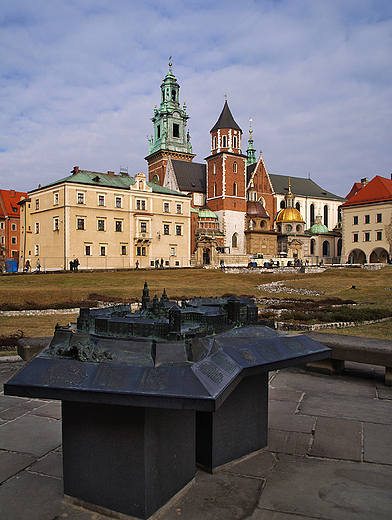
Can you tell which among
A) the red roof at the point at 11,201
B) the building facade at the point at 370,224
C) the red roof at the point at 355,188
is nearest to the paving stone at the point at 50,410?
the building facade at the point at 370,224

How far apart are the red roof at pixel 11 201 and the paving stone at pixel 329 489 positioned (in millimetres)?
70415

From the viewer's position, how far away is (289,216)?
6775cm

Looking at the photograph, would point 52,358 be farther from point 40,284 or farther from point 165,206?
point 165,206

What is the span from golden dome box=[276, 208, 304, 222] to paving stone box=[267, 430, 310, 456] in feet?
212

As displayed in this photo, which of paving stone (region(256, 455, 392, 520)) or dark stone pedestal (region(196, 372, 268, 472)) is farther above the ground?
dark stone pedestal (region(196, 372, 268, 472))

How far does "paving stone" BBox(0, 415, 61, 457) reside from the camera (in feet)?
14.8

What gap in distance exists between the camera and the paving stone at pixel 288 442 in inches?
174

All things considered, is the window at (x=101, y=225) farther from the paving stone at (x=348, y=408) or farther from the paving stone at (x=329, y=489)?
the paving stone at (x=329, y=489)

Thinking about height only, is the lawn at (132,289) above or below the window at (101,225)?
below

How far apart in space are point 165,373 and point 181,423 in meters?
0.62

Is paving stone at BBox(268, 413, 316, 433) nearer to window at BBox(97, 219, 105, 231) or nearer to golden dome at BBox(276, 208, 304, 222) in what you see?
window at BBox(97, 219, 105, 231)

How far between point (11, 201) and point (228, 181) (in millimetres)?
37390

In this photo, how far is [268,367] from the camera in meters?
3.72

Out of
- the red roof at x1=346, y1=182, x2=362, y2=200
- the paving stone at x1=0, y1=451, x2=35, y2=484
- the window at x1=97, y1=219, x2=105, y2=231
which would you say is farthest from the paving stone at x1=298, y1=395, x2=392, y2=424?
the red roof at x1=346, y1=182, x2=362, y2=200
